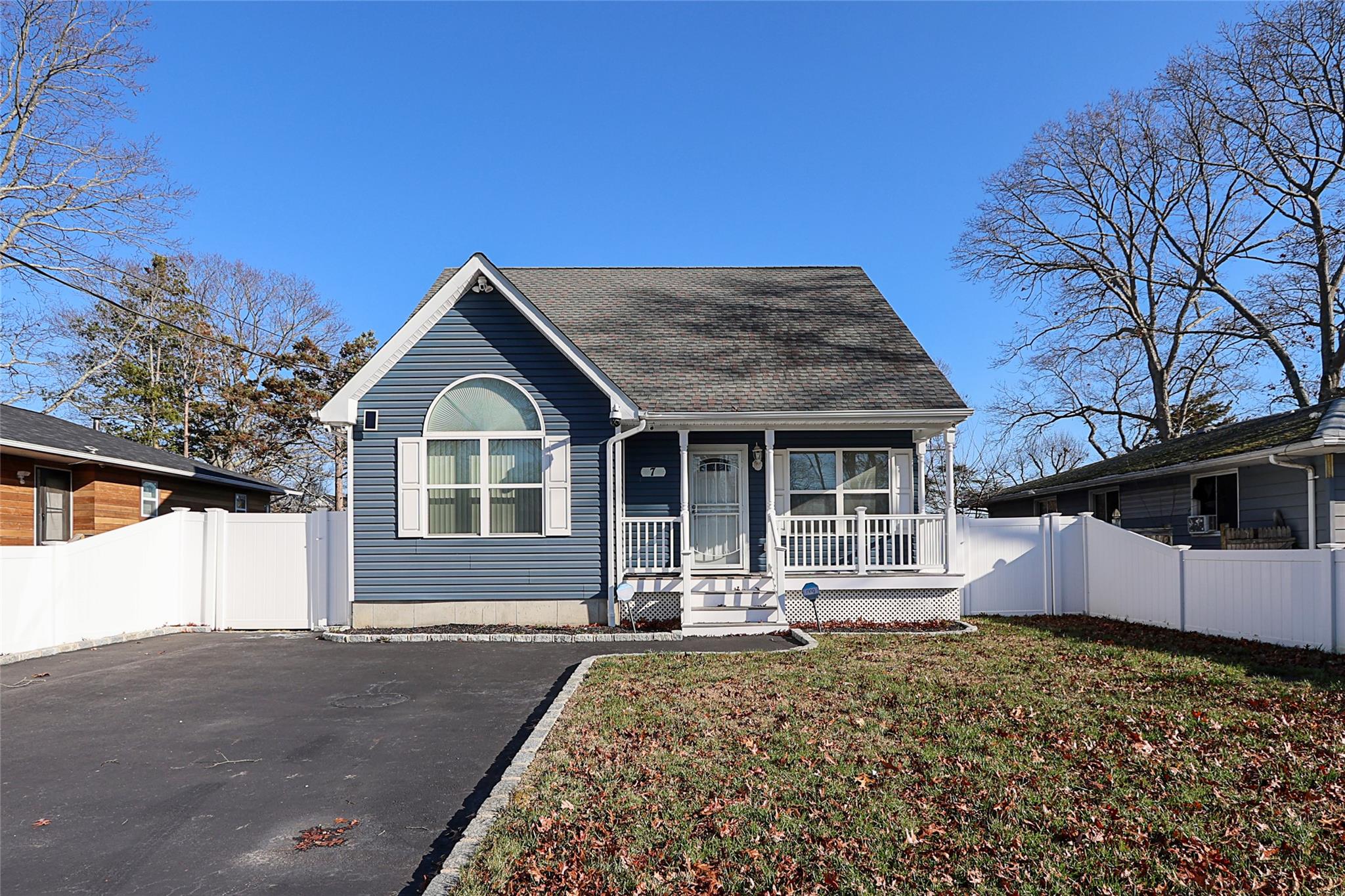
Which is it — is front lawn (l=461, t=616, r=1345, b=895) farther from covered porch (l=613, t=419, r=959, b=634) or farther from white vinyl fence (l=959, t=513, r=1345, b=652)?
covered porch (l=613, t=419, r=959, b=634)

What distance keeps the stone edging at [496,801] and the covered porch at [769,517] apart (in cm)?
394

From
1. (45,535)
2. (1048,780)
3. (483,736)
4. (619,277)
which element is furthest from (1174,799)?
(45,535)

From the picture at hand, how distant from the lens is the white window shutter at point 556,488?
492 inches

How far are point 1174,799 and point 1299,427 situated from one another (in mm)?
11625

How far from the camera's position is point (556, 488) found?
12.5 metres

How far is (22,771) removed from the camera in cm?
601

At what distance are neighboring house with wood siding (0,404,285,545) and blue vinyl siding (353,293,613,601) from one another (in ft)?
20.4

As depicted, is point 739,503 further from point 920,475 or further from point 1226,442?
point 1226,442

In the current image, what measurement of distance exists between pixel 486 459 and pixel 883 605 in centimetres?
674

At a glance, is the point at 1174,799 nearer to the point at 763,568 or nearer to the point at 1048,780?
the point at 1048,780

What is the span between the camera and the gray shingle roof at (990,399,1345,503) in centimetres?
1270

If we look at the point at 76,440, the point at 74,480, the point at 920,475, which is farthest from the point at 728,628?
the point at 74,480

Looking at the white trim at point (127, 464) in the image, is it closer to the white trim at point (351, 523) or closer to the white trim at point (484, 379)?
the white trim at point (351, 523)

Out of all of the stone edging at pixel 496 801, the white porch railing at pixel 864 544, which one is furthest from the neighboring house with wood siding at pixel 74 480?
the white porch railing at pixel 864 544
